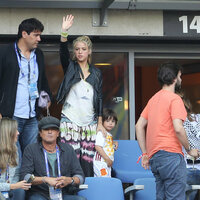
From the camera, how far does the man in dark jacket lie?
17.5 feet

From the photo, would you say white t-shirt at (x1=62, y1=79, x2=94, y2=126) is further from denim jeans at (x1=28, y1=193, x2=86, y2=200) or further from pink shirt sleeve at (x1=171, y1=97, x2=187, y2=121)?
pink shirt sleeve at (x1=171, y1=97, x2=187, y2=121)

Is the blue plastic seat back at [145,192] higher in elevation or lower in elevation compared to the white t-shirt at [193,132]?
lower

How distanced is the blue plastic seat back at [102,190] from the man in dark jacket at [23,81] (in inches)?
30.2

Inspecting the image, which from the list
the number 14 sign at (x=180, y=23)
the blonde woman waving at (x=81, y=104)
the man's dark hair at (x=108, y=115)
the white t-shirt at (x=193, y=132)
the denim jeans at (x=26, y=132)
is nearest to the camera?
the denim jeans at (x=26, y=132)

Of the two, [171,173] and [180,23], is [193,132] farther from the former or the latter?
[180,23]

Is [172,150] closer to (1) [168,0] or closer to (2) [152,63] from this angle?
(1) [168,0]

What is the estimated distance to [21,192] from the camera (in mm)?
5059

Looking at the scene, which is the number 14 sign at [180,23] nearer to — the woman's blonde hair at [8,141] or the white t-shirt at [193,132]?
the white t-shirt at [193,132]

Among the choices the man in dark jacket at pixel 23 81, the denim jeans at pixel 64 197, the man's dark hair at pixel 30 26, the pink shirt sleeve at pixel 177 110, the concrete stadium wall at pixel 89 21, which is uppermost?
the concrete stadium wall at pixel 89 21

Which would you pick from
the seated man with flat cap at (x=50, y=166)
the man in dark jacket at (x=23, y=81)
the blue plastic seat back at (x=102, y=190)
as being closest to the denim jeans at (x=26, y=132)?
the man in dark jacket at (x=23, y=81)

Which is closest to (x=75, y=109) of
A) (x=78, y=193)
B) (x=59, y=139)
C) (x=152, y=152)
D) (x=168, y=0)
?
(x=59, y=139)

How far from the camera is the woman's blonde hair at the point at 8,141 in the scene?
4.99m

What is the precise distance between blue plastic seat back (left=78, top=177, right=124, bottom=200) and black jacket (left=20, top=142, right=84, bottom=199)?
0.18m

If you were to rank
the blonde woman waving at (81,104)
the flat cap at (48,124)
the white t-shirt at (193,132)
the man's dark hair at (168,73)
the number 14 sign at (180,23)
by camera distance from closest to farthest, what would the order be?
the man's dark hair at (168,73), the flat cap at (48,124), the white t-shirt at (193,132), the blonde woman waving at (81,104), the number 14 sign at (180,23)
